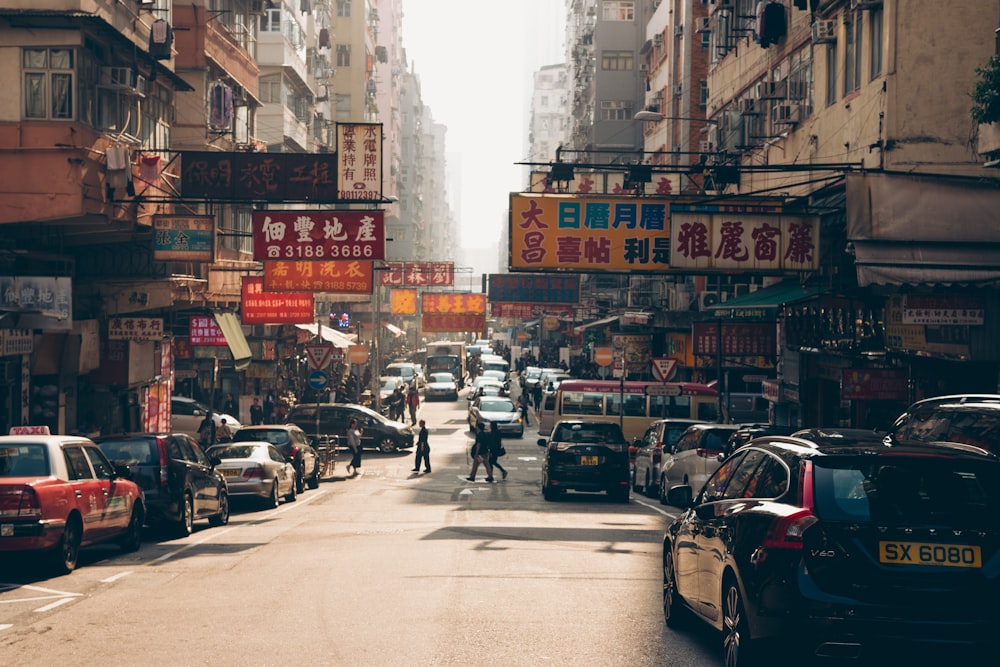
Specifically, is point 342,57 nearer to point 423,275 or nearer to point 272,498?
point 423,275

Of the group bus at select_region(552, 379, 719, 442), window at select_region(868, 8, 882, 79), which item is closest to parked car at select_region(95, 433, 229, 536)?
window at select_region(868, 8, 882, 79)

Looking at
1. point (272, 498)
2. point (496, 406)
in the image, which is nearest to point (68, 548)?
point (272, 498)

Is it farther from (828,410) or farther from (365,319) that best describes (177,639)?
(365,319)

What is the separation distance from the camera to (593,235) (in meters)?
24.7

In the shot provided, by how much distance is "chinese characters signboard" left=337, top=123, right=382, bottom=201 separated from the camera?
26.0m

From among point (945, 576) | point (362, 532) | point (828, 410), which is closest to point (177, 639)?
point (945, 576)

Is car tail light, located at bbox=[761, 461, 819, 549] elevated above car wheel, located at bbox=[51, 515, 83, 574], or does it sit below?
above

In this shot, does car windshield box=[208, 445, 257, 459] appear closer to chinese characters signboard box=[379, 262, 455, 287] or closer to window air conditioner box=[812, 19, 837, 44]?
window air conditioner box=[812, 19, 837, 44]

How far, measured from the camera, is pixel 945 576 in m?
7.51

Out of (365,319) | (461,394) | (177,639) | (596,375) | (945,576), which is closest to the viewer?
(945,576)

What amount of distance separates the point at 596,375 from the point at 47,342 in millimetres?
39778

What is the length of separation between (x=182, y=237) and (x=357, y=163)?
4.24m

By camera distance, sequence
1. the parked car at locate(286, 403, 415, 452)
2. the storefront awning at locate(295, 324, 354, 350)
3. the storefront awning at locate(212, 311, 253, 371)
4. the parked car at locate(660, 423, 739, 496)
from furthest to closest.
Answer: the storefront awning at locate(295, 324, 354, 350)
the parked car at locate(286, 403, 415, 452)
the storefront awning at locate(212, 311, 253, 371)
the parked car at locate(660, 423, 739, 496)

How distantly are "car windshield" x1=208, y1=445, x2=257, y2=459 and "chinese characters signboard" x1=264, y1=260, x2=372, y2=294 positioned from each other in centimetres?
481
